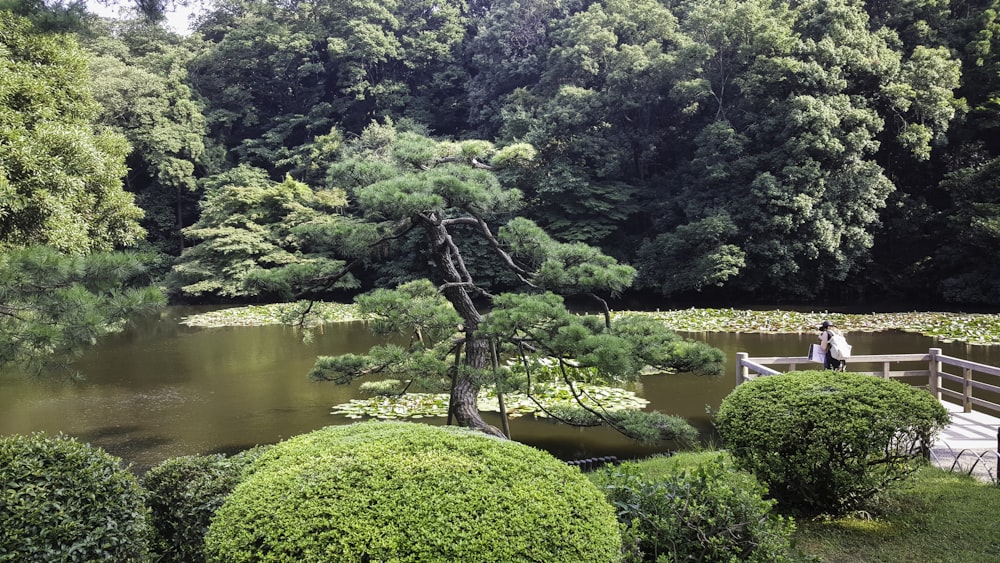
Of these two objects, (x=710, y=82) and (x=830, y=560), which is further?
(x=710, y=82)

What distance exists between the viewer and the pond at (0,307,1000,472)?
7707 mm

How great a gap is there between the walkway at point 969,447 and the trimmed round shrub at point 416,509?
3.95 metres

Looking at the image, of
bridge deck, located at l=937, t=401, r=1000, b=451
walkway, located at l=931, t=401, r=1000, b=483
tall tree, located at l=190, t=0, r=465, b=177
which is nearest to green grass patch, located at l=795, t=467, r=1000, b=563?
walkway, located at l=931, t=401, r=1000, b=483

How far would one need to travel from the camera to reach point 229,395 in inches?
388

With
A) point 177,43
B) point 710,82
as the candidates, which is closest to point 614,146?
point 710,82

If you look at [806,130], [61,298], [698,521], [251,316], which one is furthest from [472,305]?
[806,130]

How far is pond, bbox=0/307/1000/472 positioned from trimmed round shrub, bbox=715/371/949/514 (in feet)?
11.3

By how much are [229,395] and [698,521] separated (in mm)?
8889

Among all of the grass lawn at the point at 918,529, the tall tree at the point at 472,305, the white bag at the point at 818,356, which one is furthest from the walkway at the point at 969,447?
the tall tree at the point at 472,305

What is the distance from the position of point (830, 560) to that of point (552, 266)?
325 cm

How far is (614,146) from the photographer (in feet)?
67.8

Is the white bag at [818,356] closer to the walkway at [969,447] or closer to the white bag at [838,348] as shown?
the white bag at [838,348]

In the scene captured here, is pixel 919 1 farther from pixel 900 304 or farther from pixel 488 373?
pixel 488 373

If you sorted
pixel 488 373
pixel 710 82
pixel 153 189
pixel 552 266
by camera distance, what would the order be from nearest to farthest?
pixel 488 373
pixel 552 266
pixel 710 82
pixel 153 189
